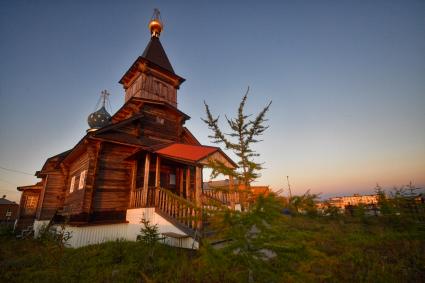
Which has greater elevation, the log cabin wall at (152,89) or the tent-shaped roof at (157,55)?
the tent-shaped roof at (157,55)

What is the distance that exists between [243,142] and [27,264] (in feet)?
28.2

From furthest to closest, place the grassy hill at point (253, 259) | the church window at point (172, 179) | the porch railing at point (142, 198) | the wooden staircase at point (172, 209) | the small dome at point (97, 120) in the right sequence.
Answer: the small dome at point (97, 120), the church window at point (172, 179), the porch railing at point (142, 198), the wooden staircase at point (172, 209), the grassy hill at point (253, 259)

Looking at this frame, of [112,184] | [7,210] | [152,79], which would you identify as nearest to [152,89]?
[152,79]

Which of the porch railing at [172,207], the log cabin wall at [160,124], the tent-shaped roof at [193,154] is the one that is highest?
the log cabin wall at [160,124]

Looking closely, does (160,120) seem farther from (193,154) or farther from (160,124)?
(193,154)

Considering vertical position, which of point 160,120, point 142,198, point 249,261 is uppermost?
point 160,120

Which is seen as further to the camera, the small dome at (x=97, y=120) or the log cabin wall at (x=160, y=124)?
the small dome at (x=97, y=120)

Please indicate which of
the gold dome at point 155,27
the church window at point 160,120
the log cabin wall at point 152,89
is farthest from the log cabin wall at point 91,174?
the gold dome at point 155,27

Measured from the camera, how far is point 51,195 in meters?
16.1

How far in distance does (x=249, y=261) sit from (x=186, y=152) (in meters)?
6.83

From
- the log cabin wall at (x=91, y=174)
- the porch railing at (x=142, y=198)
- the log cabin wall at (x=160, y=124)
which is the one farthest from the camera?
the log cabin wall at (x=160, y=124)

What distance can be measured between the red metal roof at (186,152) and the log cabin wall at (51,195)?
11.6m

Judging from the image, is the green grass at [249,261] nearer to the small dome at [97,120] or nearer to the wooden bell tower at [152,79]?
the wooden bell tower at [152,79]

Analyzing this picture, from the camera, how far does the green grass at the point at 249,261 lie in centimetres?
309
